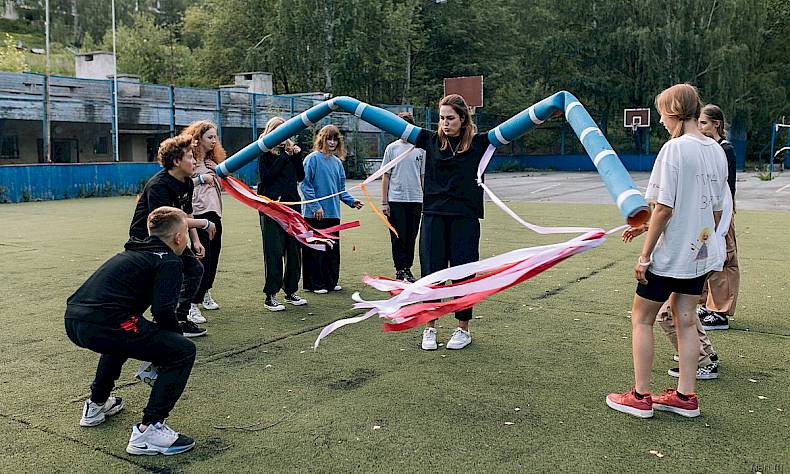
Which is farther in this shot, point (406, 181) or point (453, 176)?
point (406, 181)

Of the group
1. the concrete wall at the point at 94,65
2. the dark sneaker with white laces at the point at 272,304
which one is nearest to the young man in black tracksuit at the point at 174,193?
the dark sneaker with white laces at the point at 272,304

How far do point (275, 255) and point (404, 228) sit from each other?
6.35 feet

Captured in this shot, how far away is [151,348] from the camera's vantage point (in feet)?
12.5

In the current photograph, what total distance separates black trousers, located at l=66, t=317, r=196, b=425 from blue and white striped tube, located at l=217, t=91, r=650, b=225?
2369 millimetres

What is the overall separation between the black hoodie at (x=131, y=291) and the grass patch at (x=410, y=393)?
2.36 ft

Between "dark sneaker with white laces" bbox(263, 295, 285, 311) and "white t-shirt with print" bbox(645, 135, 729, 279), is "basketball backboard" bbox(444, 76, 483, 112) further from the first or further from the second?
"white t-shirt with print" bbox(645, 135, 729, 279)

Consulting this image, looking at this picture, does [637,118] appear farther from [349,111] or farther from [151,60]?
[349,111]

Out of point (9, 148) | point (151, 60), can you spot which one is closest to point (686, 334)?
point (9, 148)

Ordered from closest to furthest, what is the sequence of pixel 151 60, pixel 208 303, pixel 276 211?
pixel 276 211, pixel 208 303, pixel 151 60

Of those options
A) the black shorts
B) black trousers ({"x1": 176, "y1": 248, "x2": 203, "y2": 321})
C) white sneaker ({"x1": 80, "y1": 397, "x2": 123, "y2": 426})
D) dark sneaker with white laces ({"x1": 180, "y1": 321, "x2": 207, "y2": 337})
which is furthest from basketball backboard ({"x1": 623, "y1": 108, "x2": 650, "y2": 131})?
white sneaker ({"x1": 80, "y1": 397, "x2": 123, "y2": 426})

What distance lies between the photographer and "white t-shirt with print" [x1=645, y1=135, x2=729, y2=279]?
4.00m

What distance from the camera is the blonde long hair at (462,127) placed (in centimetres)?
536

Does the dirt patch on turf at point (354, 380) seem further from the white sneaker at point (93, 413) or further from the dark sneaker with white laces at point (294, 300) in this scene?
the dark sneaker with white laces at point (294, 300)

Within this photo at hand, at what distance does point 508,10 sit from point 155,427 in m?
51.8
